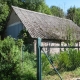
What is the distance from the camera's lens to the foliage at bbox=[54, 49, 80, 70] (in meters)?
10.3

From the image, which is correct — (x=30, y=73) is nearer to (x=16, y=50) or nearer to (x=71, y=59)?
(x=16, y=50)

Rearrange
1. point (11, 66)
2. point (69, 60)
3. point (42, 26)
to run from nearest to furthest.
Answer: point (11, 66) < point (69, 60) < point (42, 26)

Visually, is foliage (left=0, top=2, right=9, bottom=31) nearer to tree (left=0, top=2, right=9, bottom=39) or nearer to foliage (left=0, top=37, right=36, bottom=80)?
tree (left=0, top=2, right=9, bottom=39)

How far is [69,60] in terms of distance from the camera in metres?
10.5

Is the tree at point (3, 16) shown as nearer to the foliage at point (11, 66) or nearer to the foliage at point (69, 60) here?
the foliage at point (69, 60)

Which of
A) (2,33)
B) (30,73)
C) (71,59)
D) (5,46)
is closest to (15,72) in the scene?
(30,73)

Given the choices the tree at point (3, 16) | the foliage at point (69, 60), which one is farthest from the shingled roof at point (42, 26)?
the foliage at point (69, 60)

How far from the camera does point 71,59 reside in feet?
35.2

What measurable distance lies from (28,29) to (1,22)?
7.02 meters

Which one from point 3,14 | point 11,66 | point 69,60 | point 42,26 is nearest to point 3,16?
point 3,14

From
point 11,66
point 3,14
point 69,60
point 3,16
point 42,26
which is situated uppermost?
point 3,14

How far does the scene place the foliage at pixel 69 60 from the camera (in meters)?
10.3

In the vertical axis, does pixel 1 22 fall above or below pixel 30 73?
above

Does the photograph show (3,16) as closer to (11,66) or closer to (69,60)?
(69,60)
